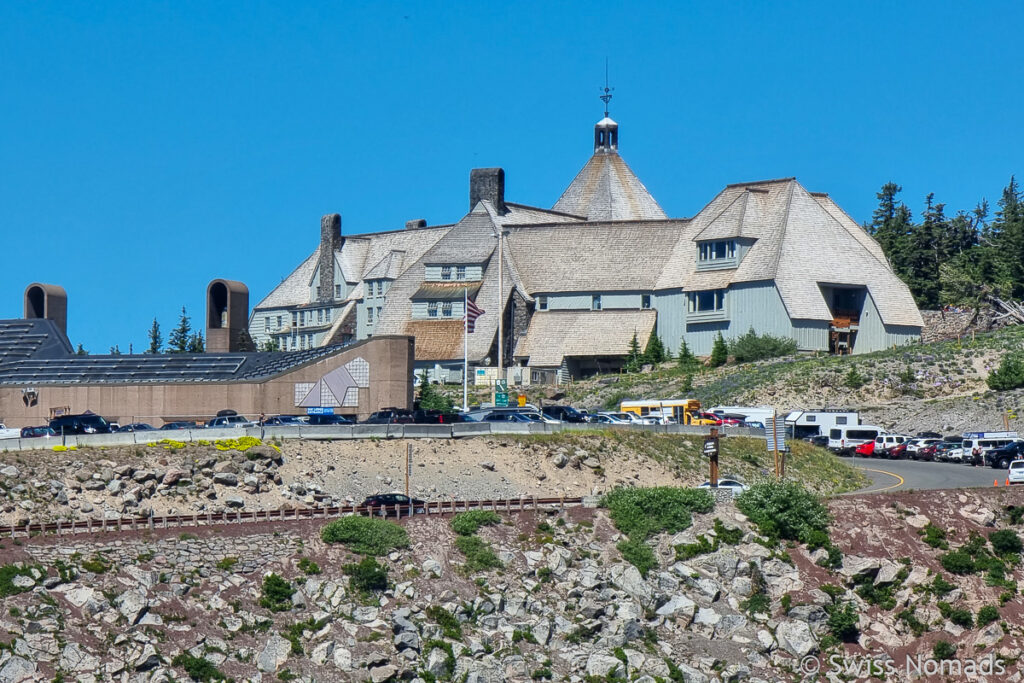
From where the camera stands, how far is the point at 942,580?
5966 cm

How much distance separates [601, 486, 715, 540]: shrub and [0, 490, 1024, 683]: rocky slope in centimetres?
48

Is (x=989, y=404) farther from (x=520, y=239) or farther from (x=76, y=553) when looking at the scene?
(x=76, y=553)

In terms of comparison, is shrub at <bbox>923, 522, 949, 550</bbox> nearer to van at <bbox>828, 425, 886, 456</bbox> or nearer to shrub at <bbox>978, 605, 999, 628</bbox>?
shrub at <bbox>978, 605, 999, 628</bbox>

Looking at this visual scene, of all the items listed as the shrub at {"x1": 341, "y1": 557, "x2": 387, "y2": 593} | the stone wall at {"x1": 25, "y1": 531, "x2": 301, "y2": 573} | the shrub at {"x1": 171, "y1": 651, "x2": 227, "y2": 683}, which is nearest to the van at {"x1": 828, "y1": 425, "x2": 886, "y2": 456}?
the shrub at {"x1": 341, "y1": 557, "x2": 387, "y2": 593}

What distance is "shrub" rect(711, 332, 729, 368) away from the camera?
346 feet

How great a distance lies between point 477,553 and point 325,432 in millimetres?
14834

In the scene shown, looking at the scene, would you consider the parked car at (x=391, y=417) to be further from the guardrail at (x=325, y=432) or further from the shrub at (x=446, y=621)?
the shrub at (x=446, y=621)

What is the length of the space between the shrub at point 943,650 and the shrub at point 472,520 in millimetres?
13835

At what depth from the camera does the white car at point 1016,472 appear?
6888 centimetres

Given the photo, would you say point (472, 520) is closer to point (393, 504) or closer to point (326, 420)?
point (393, 504)

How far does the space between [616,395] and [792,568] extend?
41.3 metres

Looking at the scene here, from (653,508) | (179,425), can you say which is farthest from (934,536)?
(179,425)

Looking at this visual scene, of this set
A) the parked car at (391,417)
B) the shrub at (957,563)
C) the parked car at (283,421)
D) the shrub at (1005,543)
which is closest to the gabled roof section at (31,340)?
the parked car at (283,421)

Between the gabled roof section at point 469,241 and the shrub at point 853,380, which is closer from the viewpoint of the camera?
the shrub at point 853,380
